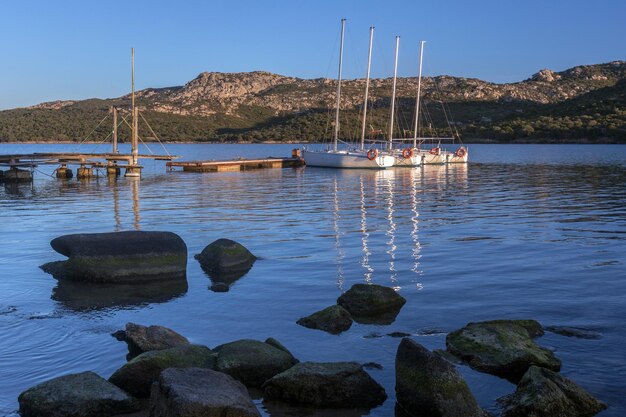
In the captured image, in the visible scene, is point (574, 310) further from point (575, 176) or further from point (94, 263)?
point (575, 176)

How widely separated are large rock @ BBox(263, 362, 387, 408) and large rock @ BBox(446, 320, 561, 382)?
1642 mm

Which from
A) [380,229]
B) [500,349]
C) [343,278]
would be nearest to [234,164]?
[380,229]

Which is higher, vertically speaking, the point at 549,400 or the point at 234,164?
the point at 549,400

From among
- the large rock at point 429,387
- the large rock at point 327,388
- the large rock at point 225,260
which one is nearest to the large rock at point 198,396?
the large rock at point 327,388

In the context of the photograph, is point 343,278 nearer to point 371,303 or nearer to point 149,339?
point 371,303

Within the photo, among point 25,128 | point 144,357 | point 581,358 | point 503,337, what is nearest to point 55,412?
point 144,357

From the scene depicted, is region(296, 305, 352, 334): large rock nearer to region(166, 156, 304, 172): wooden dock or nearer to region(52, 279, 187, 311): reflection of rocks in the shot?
region(52, 279, 187, 311): reflection of rocks

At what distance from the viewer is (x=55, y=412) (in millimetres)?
7273

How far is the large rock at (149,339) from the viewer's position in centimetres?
928

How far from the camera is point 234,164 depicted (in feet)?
201

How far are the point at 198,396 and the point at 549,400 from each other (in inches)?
143

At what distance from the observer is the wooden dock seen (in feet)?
192

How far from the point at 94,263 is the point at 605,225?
16239 mm

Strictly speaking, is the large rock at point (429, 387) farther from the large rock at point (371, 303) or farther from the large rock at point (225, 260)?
the large rock at point (225, 260)
